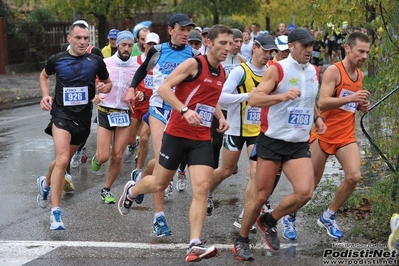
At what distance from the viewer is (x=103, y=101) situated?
9523 millimetres

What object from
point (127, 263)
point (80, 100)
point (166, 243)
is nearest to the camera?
point (127, 263)

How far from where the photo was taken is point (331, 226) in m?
7.42

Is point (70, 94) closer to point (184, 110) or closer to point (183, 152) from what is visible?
point (183, 152)

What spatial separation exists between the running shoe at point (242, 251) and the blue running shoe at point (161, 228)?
930 mm

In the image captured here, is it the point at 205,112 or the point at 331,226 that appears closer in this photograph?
the point at 205,112

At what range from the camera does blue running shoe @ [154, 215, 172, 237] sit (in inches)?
295

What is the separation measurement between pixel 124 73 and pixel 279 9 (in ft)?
107

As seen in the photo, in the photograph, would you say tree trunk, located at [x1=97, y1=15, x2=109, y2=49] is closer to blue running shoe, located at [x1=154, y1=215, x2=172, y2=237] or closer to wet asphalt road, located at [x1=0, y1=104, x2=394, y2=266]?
wet asphalt road, located at [x1=0, y1=104, x2=394, y2=266]

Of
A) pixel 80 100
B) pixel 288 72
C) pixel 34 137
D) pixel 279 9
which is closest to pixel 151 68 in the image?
pixel 80 100

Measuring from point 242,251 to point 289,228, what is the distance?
2.98 ft

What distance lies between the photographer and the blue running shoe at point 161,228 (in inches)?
295

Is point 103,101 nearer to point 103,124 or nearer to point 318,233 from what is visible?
point 103,124

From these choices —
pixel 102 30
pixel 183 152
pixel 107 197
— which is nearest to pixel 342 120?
pixel 183 152

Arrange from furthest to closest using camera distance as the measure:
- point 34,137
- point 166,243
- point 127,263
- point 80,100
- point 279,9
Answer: point 279,9
point 34,137
point 80,100
point 166,243
point 127,263
